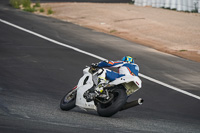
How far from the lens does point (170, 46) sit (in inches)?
879

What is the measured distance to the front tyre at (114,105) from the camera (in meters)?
9.11

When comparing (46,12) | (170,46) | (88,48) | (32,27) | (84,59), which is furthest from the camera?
(46,12)

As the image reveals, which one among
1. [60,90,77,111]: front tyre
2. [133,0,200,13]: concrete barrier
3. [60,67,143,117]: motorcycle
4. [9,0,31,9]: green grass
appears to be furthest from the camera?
[9,0,31,9]: green grass

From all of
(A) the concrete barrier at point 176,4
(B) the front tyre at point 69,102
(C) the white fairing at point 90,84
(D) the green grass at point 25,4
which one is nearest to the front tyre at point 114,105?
(C) the white fairing at point 90,84

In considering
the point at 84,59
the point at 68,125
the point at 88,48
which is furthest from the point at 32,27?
the point at 68,125

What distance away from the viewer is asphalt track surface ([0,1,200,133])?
9.09 m

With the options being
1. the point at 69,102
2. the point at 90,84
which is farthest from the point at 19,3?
the point at 90,84

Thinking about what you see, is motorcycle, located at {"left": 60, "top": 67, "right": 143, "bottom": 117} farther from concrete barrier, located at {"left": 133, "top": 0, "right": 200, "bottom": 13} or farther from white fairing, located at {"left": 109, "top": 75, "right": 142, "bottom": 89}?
concrete barrier, located at {"left": 133, "top": 0, "right": 200, "bottom": 13}

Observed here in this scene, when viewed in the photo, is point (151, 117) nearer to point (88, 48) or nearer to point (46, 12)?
point (88, 48)

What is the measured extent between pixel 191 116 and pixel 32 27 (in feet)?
51.8

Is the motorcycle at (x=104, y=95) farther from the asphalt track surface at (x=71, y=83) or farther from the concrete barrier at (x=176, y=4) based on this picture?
the concrete barrier at (x=176, y=4)

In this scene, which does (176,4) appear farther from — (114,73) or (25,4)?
(114,73)

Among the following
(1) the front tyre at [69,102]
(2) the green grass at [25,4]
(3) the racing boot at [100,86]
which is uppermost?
(3) the racing boot at [100,86]

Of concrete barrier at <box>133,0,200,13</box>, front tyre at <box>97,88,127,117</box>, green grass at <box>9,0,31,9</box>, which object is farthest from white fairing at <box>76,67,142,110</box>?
green grass at <box>9,0,31,9</box>
